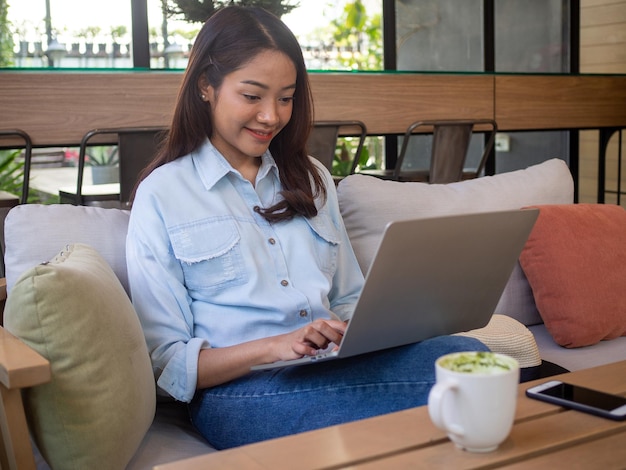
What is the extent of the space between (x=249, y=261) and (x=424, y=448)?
723mm

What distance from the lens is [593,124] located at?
14.1 feet

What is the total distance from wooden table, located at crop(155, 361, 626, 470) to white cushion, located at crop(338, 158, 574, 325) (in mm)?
1021

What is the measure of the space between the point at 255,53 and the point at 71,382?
760mm

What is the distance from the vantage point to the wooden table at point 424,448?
37.5 inches

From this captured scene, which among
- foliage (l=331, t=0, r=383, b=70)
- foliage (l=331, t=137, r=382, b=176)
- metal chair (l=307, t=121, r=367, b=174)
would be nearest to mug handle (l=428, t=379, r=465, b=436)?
metal chair (l=307, t=121, r=367, b=174)

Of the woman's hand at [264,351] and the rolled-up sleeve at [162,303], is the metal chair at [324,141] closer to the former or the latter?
the rolled-up sleeve at [162,303]

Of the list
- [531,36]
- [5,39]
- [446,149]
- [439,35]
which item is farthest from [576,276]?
[531,36]

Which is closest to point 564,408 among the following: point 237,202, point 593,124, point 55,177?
point 237,202

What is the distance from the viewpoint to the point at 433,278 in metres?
1.21

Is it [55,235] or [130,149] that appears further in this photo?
[130,149]

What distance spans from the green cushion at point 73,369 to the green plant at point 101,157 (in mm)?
3312

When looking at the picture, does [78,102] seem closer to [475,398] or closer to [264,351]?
[264,351]

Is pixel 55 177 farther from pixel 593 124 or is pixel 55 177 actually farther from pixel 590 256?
pixel 590 256

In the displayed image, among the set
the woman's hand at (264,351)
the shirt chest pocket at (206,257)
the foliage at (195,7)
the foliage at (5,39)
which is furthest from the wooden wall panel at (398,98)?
the woman's hand at (264,351)
